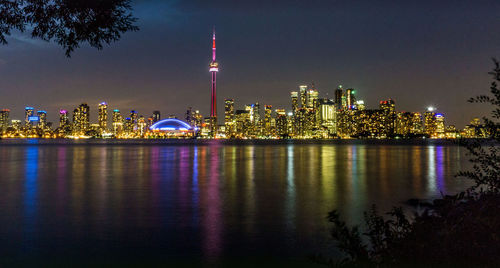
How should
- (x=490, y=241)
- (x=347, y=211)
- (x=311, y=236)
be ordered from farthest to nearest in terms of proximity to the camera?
1. (x=347, y=211)
2. (x=311, y=236)
3. (x=490, y=241)

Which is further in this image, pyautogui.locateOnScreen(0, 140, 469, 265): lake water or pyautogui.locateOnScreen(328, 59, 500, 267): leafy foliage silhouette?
pyautogui.locateOnScreen(0, 140, 469, 265): lake water

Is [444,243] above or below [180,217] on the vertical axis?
above

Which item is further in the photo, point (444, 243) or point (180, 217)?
point (180, 217)

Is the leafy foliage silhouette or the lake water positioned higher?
the leafy foliage silhouette

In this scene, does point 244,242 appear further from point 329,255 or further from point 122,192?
point 122,192

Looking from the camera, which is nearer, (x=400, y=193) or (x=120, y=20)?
(x=120, y=20)

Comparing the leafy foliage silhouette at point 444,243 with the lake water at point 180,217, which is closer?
the leafy foliage silhouette at point 444,243

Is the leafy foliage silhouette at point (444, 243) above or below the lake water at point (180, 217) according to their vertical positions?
above

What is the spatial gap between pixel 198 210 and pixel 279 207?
11.0ft

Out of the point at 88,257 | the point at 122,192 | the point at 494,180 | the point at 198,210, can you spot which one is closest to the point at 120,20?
the point at 88,257

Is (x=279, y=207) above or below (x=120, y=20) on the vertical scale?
below

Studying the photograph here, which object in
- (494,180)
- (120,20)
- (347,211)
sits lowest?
(347,211)

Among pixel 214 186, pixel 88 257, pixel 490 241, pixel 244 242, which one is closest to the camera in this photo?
pixel 490 241

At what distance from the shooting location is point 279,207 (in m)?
16.1
